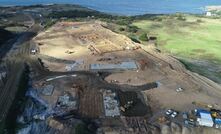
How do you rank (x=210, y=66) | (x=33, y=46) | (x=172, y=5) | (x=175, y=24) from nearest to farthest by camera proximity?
(x=210, y=66) < (x=33, y=46) < (x=175, y=24) < (x=172, y=5)

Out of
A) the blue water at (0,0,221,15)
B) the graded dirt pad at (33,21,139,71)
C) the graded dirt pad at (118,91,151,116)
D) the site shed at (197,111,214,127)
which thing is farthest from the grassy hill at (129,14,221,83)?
the blue water at (0,0,221,15)

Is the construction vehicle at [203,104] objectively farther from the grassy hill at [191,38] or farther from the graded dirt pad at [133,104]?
the grassy hill at [191,38]


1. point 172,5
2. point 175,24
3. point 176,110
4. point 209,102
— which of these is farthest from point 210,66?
point 172,5

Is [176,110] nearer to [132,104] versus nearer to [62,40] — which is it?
[132,104]

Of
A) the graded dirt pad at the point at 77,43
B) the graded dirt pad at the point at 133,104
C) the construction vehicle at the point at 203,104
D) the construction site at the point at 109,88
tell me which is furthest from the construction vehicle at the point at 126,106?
the graded dirt pad at the point at 77,43

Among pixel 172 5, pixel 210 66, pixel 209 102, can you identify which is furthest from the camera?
pixel 172 5

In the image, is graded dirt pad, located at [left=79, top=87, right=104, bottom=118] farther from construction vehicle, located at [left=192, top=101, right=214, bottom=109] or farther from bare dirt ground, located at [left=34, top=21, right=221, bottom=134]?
construction vehicle, located at [left=192, top=101, right=214, bottom=109]
